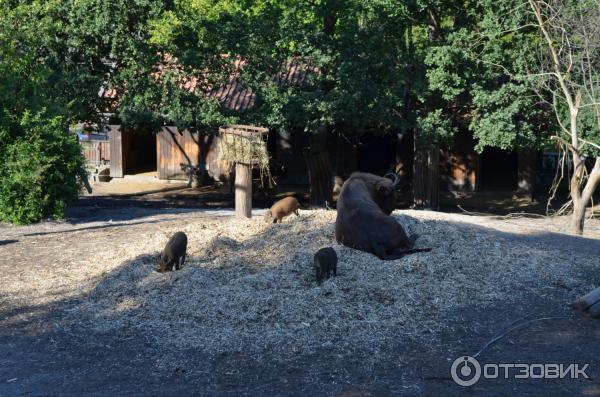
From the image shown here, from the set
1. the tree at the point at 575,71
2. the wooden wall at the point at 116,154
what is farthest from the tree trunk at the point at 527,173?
the wooden wall at the point at 116,154

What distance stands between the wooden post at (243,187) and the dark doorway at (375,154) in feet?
47.0

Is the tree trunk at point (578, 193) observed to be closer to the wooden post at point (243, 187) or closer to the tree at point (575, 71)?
the tree at point (575, 71)

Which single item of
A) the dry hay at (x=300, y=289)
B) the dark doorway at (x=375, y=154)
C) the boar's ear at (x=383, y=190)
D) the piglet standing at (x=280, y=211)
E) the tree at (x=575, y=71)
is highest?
the tree at (x=575, y=71)

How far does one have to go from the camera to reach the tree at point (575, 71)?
17.8m

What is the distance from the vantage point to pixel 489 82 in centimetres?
2075

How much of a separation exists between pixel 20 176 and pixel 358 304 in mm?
10271

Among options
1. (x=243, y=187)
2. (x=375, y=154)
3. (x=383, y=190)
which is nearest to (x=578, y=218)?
(x=383, y=190)

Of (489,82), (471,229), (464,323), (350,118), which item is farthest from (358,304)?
(489,82)

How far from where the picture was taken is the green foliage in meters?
16.5

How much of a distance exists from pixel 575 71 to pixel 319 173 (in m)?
8.05

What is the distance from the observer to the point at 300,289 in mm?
9438

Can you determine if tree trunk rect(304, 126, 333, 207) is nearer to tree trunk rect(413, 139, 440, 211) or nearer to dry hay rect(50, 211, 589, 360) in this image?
tree trunk rect(413, 139, 440, 211)

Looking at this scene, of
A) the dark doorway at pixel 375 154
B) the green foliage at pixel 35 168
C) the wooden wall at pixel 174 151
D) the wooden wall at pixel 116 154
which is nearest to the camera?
the green foliage at pixel 35 168

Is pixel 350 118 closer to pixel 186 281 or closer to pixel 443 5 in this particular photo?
pixel 443 5
